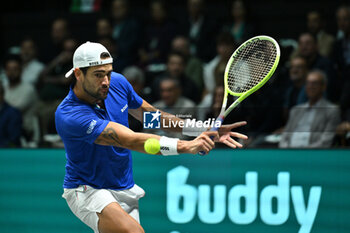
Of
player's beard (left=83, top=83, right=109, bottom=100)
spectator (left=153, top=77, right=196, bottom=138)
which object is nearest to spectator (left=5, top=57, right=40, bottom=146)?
spectator (left=153, top=77, right=196, bottom=138)

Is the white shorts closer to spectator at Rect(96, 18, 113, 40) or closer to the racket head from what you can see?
the racket head

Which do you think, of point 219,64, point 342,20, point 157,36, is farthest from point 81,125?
point 157,36

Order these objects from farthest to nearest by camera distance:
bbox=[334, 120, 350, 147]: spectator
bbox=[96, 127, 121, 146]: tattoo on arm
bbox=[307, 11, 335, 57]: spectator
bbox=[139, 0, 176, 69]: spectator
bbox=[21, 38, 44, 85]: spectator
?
bbox=[21, 38, 44, 85]: spectator
bbox=[139, 0, 176, 69]: spectator
bbox=[307, 11, 335, 57]: spectator
bbox=[334, 120, 350, 147]: spectator
bbox=[96, 127, 121, 146]: tattoo on arm

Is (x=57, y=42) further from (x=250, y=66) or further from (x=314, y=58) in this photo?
(x=250, y=66)

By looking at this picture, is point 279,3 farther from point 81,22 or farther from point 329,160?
point 329,160

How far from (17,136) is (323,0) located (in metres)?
5.00

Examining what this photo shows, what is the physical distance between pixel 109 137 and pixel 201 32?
4.84m

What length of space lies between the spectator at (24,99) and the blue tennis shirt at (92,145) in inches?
85.6

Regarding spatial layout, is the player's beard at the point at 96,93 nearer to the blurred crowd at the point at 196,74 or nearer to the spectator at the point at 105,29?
the blurred crowd at the point at 196,74

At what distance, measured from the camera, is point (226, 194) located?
6.36 meters

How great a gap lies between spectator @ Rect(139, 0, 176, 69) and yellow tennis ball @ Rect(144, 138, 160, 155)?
4778mm

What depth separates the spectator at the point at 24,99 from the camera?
22.8 ft

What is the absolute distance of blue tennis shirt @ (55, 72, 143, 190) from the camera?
455 cm

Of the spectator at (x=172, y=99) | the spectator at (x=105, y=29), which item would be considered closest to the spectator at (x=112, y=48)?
the spectator at (x=105, y=29)
